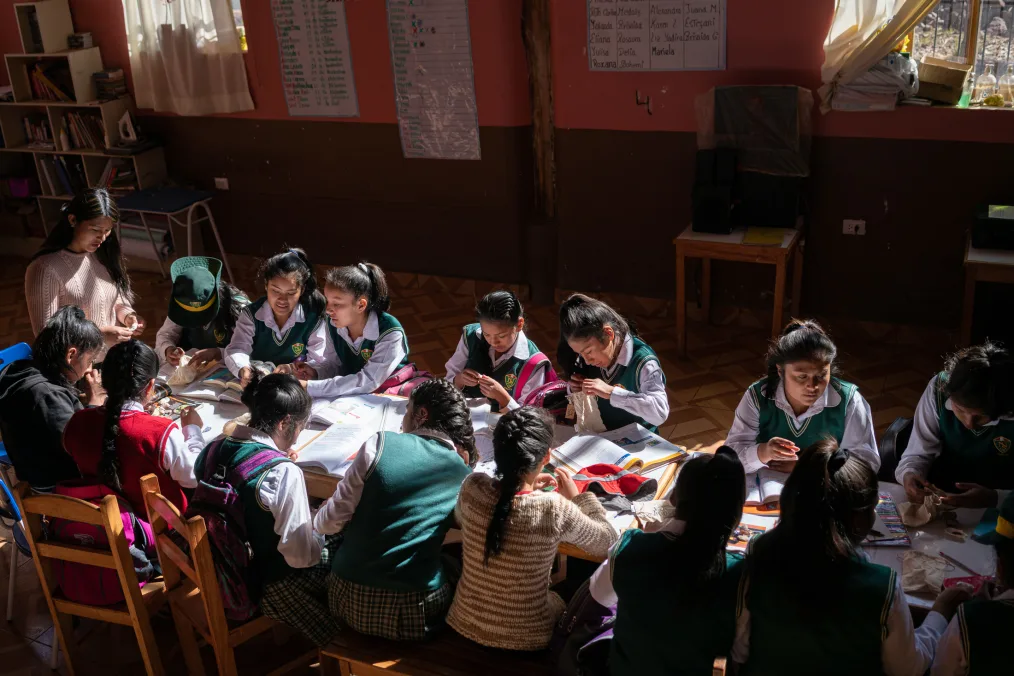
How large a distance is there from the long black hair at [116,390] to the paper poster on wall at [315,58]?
3545 millimetres

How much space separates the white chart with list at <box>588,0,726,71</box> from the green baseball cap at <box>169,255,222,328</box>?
102 inches

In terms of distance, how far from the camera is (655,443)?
116 inches

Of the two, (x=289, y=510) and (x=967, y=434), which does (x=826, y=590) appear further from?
(x=289, y=510)

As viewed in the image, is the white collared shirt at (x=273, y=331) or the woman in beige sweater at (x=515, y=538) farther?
the white collared shirt at (x=273, y=331)

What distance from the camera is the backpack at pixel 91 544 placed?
8.91 ft

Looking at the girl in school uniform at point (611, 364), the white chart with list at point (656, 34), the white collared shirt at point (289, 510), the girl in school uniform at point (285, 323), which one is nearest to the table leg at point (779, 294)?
the white chart with list at point (656, 34)

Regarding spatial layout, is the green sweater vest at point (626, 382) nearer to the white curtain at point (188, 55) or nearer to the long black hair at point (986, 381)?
the long black hair at point (986, 381)

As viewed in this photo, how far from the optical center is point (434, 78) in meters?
5.68

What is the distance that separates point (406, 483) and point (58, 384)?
4.76 feet

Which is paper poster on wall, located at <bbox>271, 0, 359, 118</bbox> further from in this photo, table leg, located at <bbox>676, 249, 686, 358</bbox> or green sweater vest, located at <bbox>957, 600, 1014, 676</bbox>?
green sweater vest, located at <bbox>957, 600, 1014, 676</bbox>

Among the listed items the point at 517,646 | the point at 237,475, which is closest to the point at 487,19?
the point at 237,475

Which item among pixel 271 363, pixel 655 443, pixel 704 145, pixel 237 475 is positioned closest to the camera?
pixel 237 475

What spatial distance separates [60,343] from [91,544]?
74 centimetres

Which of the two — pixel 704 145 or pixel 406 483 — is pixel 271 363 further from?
pixel 704 145
